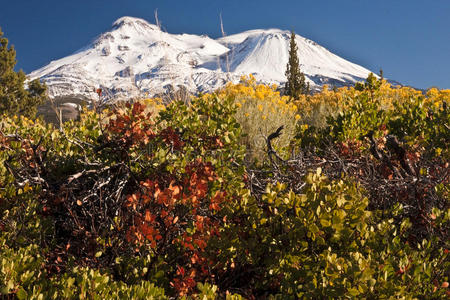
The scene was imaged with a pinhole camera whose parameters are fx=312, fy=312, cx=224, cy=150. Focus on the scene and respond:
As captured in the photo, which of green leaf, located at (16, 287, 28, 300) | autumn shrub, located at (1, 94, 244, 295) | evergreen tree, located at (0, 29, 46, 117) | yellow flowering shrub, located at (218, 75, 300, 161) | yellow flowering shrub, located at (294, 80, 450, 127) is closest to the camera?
green leaf, located at (16, 287, 28, 300)

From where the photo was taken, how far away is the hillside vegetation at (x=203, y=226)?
1275mm

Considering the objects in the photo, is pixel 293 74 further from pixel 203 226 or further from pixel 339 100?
pixel 203 226

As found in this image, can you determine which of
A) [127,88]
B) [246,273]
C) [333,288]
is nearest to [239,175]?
[246,273]

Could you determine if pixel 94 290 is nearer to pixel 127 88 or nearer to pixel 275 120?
pixel 127 88

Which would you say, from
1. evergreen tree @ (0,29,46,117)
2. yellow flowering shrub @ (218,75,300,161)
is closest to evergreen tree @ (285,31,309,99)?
yellow flowering shrub @ (218,75,300,161)

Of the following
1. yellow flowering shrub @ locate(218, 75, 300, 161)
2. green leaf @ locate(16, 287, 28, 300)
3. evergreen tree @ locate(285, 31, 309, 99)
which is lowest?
green leaf @ locate(16, 287, 28, 300)

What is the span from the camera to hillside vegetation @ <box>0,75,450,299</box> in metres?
1.28

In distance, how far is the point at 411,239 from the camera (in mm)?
2047

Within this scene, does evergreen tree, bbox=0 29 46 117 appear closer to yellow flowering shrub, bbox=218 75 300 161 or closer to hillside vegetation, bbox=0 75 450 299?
yellow flowering shrub, bbox=218 75 300 161

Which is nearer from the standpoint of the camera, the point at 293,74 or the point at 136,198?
the point at 136,198

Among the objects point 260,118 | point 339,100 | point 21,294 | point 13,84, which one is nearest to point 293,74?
point 339,100

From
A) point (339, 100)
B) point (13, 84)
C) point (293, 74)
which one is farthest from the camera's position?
point (293, 74)

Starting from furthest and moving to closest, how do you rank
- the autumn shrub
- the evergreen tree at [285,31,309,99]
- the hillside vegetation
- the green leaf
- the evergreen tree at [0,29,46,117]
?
the evergreen tree at [285,31,309,99] < the evergreen tree at [0,29,46,117] < the autumn shrub < the hillside vegetation < the green leaf

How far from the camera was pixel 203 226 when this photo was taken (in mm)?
1816
